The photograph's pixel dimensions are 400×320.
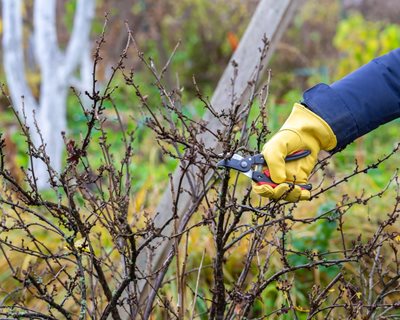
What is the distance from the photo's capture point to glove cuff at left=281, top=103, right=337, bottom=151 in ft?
6.39

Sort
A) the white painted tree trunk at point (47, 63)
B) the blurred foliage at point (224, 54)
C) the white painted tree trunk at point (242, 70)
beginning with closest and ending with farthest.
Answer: the white painted tree trunk at point (242, 70), the blurred foliage at point (224, 54), the white painted tree trunk at point (47, 63)

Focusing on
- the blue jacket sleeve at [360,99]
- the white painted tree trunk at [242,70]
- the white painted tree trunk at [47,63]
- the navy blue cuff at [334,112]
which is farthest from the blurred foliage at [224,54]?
the navy blue cuff at [334,112]

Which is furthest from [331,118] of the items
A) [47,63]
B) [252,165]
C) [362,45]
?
[362,45]

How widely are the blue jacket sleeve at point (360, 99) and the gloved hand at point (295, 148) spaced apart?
0.12 ft

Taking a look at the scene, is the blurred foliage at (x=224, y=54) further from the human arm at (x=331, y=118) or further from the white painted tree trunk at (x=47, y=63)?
the human arm at (x=331, y=118)

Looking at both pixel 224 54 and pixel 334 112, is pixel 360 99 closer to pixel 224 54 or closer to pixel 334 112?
pixel 334 112

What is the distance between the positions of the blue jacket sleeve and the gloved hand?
35mm

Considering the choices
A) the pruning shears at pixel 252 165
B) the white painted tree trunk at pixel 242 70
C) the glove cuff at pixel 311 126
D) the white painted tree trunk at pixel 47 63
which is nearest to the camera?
the pruning shears at pixel 252 165

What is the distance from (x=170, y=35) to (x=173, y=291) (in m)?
9.40

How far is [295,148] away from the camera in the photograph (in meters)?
1.90

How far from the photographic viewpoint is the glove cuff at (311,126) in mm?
1947

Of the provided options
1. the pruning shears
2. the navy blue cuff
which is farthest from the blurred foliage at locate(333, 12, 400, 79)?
the pruning shears

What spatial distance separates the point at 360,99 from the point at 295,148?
0.34 meters

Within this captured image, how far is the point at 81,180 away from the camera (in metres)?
1.76
